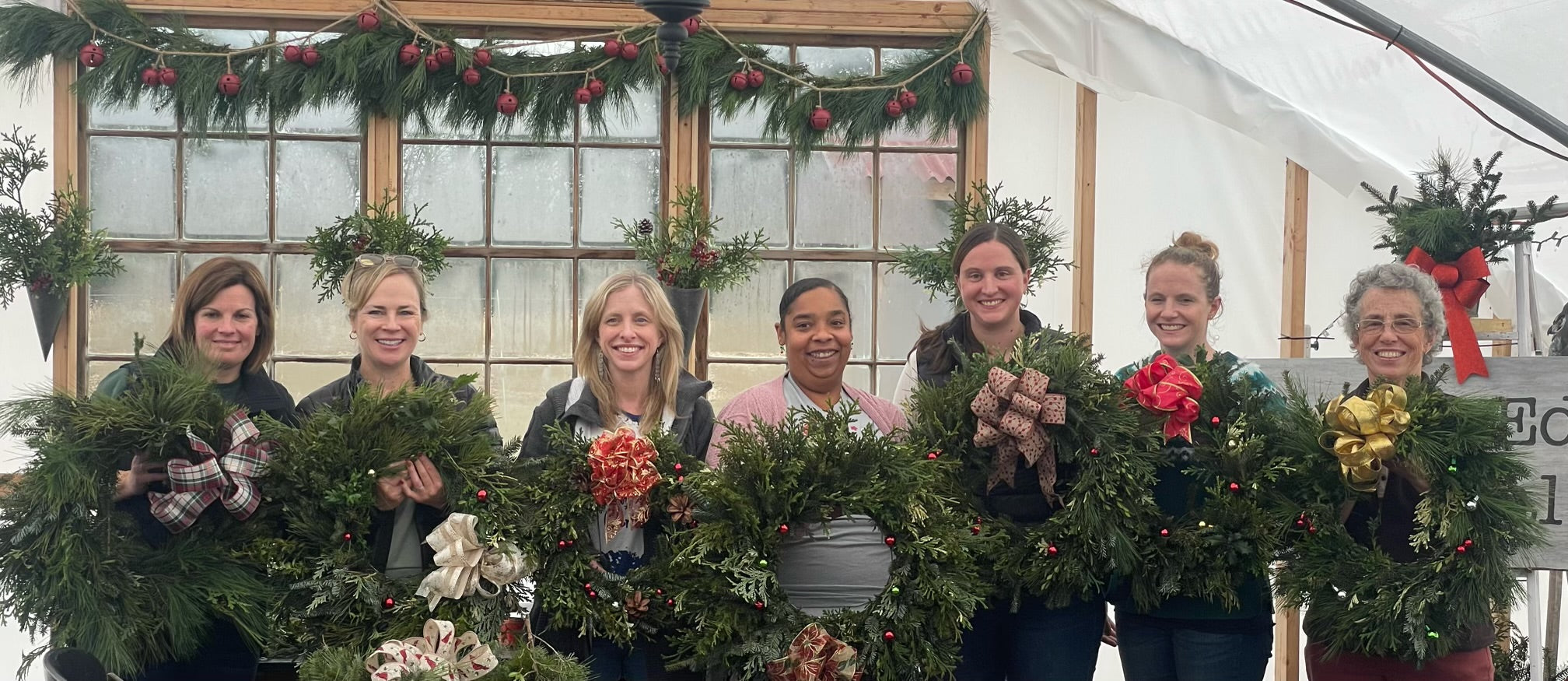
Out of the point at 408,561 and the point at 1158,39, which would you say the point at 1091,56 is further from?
the point at 408,561

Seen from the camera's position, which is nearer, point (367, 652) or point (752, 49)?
point (367, 652)

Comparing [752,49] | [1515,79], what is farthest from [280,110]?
[1515,79]

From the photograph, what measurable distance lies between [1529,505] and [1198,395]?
23.8 inches

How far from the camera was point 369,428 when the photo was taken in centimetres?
250

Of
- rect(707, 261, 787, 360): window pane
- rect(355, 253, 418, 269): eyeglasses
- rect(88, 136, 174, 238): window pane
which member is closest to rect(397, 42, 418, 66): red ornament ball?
rect(88, 136, 174, 238): window pane

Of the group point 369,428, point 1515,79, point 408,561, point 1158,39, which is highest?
point 1158,39

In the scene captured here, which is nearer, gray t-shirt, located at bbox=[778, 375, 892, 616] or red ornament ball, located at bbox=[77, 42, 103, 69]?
gray t-shirt, located at bbox=[778, 375, 892, 616]

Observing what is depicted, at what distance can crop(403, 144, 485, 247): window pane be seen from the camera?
15.0ft

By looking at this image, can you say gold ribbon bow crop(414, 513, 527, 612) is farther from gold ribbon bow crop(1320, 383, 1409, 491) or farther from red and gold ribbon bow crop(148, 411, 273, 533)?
gold ribbon bow crop(1320, 383, 1409, 491)

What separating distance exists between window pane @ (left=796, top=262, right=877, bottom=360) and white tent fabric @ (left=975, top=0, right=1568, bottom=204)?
2.90 ft

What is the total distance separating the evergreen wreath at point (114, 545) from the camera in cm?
235

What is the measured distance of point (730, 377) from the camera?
4734 millimetres

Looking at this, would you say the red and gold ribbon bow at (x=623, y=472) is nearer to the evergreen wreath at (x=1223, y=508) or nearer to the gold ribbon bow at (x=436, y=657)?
the gold ribbon bow at (x=436, y=657)

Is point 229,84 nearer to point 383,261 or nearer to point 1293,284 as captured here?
point 383,261
